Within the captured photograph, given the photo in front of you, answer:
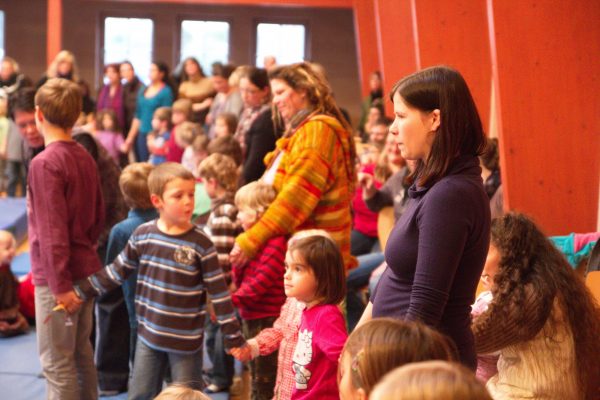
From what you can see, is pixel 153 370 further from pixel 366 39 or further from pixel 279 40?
pixel 279 40

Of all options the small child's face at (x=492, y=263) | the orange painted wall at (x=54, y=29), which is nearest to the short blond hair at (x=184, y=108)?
the orange painted wall at (x=54, y=29)

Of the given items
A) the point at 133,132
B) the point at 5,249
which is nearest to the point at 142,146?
the point at 133,132

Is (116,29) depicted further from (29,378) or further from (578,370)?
(578,370)

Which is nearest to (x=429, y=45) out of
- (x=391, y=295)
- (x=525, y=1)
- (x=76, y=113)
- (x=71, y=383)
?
(x=525, y=1)

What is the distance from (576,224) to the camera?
14.3 feet

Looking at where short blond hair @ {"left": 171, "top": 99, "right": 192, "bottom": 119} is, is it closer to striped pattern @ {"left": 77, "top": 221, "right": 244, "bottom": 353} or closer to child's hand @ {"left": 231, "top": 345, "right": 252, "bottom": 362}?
striped pattern @ {"left": 77, "top": 221, "right": 244, "bottom": 353}

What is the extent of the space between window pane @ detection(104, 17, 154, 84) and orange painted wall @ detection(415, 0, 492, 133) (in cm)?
1171

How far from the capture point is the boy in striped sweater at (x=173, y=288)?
3658 millimetres

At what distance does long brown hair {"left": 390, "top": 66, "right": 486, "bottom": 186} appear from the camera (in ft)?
7.38

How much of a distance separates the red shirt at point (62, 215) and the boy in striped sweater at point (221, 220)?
758 mm

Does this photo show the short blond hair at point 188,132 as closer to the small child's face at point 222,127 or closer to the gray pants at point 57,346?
the small child's face at point 222,127

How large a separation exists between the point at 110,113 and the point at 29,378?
235 inches

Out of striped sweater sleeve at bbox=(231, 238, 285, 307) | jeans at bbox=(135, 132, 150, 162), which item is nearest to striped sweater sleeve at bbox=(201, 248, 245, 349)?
striped sweater sleeve at bbox=(231, 238, 285, 307)

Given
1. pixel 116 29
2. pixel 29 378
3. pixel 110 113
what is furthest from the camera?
pixel 116 29
